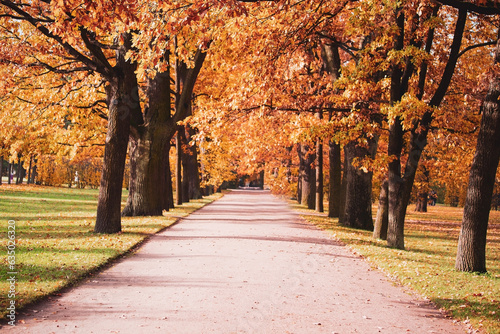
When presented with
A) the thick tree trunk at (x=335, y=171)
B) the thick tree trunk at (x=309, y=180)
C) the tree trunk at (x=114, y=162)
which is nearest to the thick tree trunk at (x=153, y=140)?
the tree trunk at (x=114, y=162)

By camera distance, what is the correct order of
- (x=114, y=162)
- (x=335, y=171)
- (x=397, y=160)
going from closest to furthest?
(x=397, y=160) → (x=114, y=162) → (x=335, y=171)

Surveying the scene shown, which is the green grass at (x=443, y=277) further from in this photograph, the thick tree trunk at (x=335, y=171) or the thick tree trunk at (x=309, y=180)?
the thick tree trunk at (x=309, y=180)

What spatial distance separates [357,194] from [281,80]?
605cm

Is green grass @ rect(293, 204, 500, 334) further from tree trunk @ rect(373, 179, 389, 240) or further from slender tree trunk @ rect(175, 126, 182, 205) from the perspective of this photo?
slender tree trunk @ rect(175, 126, 182, 205)

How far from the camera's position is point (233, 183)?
330 ft

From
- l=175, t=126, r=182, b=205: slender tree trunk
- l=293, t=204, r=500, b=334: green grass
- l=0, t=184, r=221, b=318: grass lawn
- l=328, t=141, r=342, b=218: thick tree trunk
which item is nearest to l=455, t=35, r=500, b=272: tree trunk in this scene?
l=293, t=204, r=500, b=334: green grass

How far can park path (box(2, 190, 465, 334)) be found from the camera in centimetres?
584

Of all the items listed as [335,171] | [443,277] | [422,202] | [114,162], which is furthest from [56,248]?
[422,202]

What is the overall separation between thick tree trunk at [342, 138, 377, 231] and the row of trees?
41 mm

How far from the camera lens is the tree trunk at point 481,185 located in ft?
32.0

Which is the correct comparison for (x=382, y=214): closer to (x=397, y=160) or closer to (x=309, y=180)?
(x=397, y=160)

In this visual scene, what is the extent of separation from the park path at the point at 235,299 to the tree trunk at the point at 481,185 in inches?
81.4

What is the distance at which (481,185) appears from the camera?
388 inches

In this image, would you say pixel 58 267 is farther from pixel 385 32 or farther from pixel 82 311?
pixel 385 32
